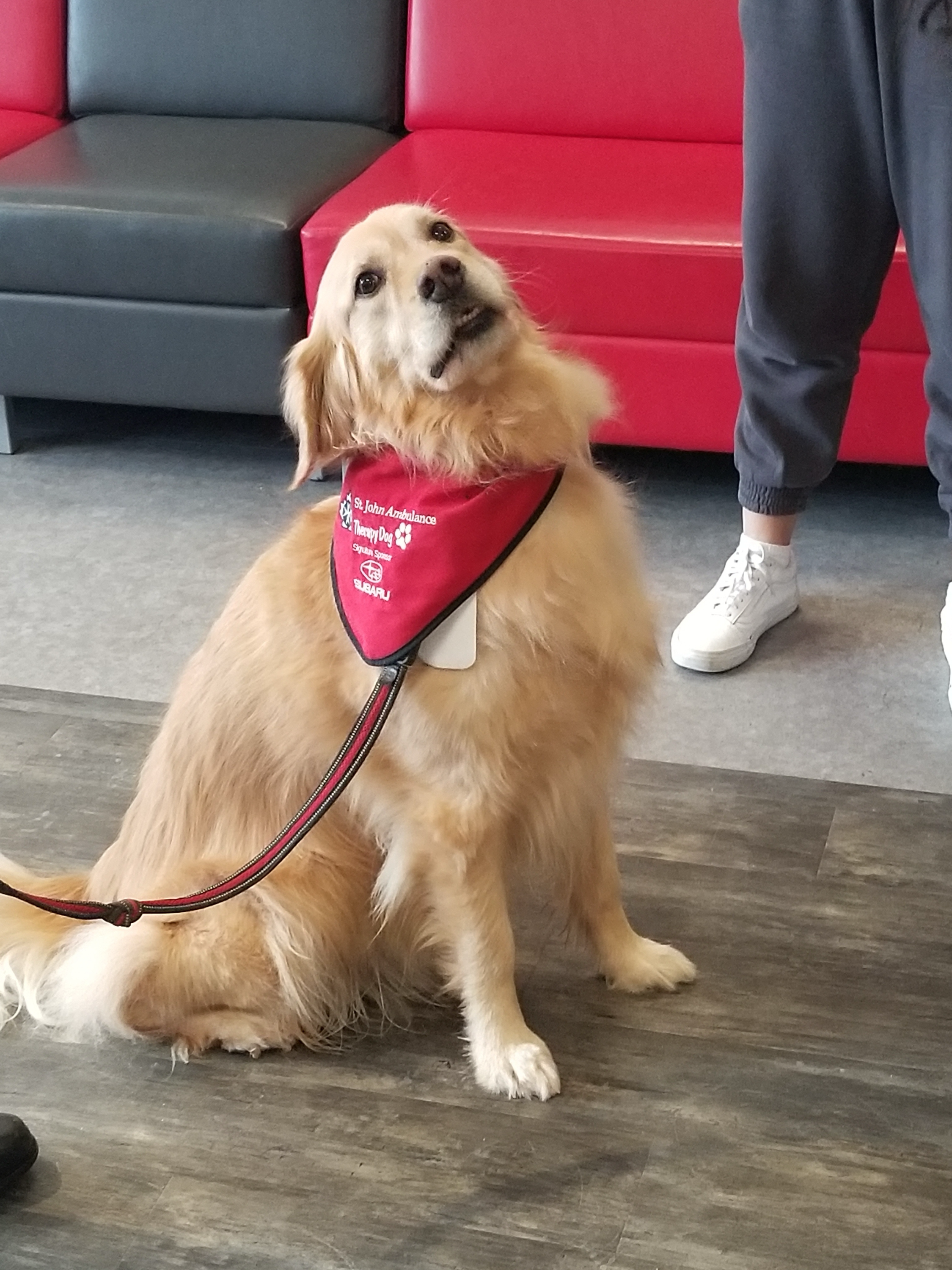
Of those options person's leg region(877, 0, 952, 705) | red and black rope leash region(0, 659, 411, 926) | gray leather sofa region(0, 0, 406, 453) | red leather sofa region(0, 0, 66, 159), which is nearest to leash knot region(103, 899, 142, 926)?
red and black rope leash region(0, 659, 411, 926)

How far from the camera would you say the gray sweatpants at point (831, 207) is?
1.75m

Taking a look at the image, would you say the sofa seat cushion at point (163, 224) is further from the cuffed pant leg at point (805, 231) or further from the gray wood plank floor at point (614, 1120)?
the gray wood plank floor at point (614, 1120)

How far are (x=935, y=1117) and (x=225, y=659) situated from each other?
0.91m

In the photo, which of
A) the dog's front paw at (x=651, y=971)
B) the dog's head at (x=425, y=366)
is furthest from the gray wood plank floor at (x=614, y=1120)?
the dog's head at (x=425, y=366)

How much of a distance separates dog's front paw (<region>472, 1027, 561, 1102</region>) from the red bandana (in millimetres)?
470

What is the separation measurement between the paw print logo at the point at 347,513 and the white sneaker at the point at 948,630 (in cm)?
114

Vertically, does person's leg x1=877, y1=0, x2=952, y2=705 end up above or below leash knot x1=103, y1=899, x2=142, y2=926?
above

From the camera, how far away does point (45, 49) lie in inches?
132

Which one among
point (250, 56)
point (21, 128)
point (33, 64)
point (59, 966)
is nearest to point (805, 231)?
point (59, 966)

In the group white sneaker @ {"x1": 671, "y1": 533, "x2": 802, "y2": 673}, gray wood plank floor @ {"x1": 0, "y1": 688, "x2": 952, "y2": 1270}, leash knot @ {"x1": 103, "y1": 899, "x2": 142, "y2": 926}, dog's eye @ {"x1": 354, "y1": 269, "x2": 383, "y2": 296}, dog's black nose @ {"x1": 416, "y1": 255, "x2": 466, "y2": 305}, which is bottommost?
gray wood plank floor @ {"x1": 0, "y1": 688, "x2": 952, "y2": 1270}

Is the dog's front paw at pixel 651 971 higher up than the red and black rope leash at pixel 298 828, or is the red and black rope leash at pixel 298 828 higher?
the red and black rope leash at pixel 298 828

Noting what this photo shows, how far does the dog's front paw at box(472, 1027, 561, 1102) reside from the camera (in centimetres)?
152

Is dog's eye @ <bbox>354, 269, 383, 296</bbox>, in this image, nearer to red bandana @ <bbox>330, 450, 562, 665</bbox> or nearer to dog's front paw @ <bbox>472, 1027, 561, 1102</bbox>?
red bandana @ <bbox>330, 450, 562, 665</bbox>

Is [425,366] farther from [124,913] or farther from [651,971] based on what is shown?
[651,971]
